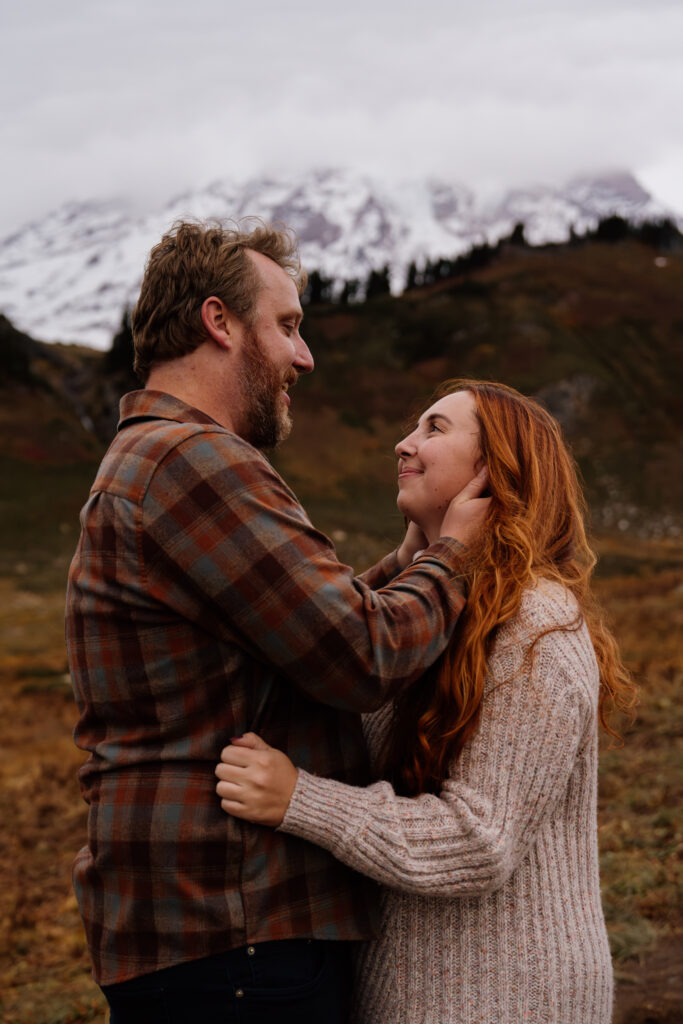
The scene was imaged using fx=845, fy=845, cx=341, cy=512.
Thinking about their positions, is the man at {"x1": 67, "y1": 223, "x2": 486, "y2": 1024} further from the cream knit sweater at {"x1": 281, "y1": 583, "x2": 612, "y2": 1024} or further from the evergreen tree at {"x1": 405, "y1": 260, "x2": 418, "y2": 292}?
the evergreen tree at {"x1": 405, "y1": 260, "x2": 418, "y2": 292}

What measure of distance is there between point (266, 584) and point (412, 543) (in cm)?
117

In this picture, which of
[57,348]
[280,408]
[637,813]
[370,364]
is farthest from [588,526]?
[57,348]

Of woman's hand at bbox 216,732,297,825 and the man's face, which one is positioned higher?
the man's face

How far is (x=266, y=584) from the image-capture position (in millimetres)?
2152

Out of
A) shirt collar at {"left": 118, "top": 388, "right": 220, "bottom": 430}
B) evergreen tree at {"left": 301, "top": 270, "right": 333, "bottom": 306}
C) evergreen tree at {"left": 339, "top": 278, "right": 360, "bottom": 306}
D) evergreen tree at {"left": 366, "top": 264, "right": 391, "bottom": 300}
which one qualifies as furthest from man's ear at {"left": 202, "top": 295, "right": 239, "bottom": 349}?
evergreen tree at {"left": 366, "top": 264, "right": 391, "bottom": 300}

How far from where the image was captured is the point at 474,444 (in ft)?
9.37

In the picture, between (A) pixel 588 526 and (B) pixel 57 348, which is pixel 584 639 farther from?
(B) pixel 57 348

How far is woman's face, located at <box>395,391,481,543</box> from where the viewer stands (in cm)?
285

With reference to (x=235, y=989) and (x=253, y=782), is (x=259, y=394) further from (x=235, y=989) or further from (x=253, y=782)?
(x=235, y=989)

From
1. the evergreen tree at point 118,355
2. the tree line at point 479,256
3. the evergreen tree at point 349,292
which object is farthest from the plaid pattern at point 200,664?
the tree line at point 479,256

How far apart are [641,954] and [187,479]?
4350 millimetres

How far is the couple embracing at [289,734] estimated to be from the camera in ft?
7.18

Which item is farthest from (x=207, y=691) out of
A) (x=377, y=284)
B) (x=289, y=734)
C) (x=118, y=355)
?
(x=377, y=284)

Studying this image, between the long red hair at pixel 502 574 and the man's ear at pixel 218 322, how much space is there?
2.83ft
